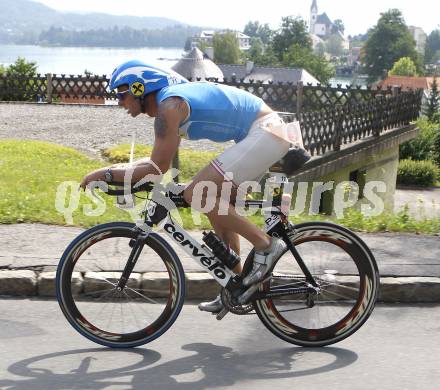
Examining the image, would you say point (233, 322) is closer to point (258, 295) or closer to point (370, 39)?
point (258, 295)

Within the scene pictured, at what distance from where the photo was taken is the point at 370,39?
167m

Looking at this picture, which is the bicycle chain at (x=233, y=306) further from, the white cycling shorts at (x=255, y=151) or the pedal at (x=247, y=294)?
the white cycling shorts at (x=255, y=151)

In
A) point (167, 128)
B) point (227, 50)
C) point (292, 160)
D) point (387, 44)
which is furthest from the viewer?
point (227, 50)

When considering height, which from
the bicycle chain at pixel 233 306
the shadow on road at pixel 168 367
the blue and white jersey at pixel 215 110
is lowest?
the shadow on road at pixel 168 367

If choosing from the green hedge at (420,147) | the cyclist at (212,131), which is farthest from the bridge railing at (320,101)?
the green hedge at (420,147)

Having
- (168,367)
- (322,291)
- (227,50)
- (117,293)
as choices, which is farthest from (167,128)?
(227,50)

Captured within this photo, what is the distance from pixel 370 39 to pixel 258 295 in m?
168

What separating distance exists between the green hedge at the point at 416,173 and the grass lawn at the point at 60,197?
2769 cm

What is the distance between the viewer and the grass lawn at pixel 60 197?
27.1ft

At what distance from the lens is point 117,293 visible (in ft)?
17.5

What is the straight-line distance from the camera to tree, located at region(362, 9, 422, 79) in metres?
164

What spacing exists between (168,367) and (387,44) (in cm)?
16787

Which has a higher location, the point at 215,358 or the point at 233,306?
the point at 233,306

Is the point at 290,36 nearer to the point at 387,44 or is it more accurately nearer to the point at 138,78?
the point at 387,44
